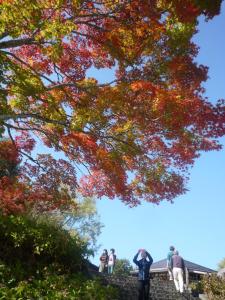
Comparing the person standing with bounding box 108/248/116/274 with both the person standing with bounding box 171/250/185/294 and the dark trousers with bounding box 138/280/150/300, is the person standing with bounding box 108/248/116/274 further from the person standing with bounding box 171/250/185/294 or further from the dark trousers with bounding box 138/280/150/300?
the dark trousers with bounding box 138/280/150/300

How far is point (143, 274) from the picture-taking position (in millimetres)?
10461

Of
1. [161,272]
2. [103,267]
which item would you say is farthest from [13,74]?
[161,272]

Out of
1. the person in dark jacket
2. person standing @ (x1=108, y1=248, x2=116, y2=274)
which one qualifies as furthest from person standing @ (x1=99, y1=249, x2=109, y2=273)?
the person in dark jacket

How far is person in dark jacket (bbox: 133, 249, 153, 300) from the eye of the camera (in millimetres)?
10266

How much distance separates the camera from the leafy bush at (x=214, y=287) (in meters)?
14.6

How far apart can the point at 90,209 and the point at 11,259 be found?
1351 inches

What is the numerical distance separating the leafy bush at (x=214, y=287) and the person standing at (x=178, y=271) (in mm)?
1470

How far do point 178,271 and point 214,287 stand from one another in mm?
2166

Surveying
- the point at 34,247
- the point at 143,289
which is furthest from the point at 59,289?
the point at 143,289

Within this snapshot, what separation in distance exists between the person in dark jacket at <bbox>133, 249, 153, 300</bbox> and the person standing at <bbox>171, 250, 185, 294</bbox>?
3857 millimetres

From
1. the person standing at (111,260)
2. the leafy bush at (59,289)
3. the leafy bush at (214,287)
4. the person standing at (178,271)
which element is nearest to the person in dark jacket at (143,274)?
the leafy bush at (59,289)

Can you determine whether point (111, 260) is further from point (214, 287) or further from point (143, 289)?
point (143, 289)

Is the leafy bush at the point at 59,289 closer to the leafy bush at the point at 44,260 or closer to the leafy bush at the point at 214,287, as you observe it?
the leafy bush at the point at 44,260

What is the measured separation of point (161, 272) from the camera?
25562mm
